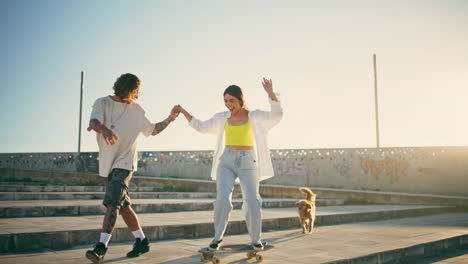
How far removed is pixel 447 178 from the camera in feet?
51.0

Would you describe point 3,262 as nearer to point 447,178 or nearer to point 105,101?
point 105,101

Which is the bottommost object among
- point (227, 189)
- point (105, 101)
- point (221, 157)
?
point (227, 189)

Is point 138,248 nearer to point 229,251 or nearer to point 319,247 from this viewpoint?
point 229,251

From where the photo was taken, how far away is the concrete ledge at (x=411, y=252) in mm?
4482

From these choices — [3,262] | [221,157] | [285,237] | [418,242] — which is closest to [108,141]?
[221,157]

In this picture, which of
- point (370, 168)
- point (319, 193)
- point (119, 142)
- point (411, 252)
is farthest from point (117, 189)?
point (370, 168)

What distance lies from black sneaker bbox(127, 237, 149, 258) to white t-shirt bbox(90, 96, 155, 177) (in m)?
0.78

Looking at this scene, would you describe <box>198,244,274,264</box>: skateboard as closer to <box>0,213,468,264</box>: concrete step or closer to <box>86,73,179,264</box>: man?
<box>0,213,468,264</box>: concrete step

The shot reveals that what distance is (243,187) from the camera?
4215 mm

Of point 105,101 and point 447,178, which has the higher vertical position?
point 105,101

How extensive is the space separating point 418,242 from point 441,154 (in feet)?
38.7

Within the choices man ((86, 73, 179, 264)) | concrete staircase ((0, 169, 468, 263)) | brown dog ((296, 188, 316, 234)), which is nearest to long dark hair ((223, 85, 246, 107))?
man ((86, 73, 179, 264))

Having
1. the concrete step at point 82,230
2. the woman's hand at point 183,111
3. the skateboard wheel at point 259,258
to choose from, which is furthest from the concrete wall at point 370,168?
the woman's hand at point 183,111

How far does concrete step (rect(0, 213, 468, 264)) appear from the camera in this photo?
Answer: 4051 mm
